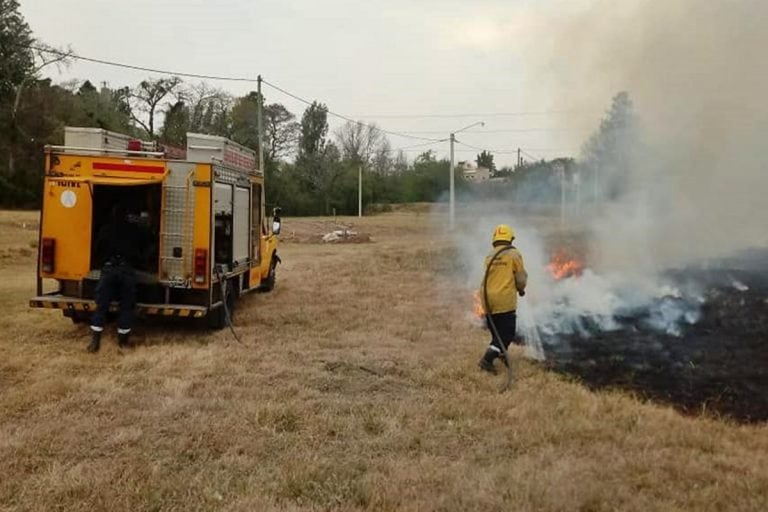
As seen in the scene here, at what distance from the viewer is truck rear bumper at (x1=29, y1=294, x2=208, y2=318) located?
8.71 m

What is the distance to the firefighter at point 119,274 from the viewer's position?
27.2 ft

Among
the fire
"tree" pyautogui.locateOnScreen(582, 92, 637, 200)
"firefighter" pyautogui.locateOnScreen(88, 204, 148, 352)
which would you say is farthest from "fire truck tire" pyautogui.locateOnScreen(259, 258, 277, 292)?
"tree" pyautogui.locateOnScreen(582, 92, 637, 200)

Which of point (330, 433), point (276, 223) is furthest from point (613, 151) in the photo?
point (330, 433)

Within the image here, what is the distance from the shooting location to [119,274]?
8.36 m

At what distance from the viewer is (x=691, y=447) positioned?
17.7 ft

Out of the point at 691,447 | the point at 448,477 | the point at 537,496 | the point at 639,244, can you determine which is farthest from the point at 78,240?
the point at 639,244

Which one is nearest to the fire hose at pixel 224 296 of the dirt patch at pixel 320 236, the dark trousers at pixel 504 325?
the dark trousers at pixel 504 325

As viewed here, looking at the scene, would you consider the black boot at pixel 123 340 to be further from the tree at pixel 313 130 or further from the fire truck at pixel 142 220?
the tree at pixel 313 130

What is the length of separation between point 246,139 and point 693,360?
53.0 meters

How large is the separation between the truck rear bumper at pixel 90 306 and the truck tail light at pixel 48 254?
15.1 inches

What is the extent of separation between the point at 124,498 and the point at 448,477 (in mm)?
2057

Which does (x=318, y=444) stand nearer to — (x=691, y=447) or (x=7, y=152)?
(x=691, y=447)

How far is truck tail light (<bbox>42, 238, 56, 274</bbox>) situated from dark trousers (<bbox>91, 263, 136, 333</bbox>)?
79cm

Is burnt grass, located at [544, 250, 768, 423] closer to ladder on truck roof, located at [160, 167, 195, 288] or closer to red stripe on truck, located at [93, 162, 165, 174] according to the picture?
ladder on truck roof, located at [160, 167, 195, 288]
